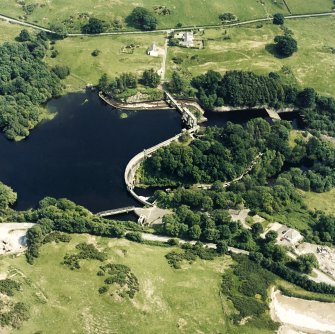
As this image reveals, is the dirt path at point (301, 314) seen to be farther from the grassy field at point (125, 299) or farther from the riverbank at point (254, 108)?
the riverbank at point (254, 108)

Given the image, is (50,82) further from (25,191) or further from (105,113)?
(25,191)

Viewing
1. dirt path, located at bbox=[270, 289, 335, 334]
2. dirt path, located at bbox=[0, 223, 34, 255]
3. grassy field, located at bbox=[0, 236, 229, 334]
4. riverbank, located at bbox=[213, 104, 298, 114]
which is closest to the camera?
grassy field, located at bbox=[0, 236, 229, 334]

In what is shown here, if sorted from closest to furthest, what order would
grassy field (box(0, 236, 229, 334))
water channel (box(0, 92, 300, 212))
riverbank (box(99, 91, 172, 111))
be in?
grassy field (box(0, 236, 229, 334)) < water channel (box(0, 92, 300, 212)) < riverbank (box(99, 91, 172, 111))

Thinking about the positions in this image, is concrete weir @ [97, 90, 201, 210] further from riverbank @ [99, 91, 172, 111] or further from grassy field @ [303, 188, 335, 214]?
grassy field @ [303, 188, 335, 214]

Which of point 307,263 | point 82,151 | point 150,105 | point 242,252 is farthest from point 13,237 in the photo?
point 150,105

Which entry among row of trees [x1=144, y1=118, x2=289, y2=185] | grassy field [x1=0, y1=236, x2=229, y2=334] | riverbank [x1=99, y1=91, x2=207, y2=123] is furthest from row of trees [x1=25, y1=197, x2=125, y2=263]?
riverbank [x1=99, y1=91, x2=207, y2=123]

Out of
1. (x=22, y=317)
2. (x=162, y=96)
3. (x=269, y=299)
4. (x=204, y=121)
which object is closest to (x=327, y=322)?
(x=269, y=299)
